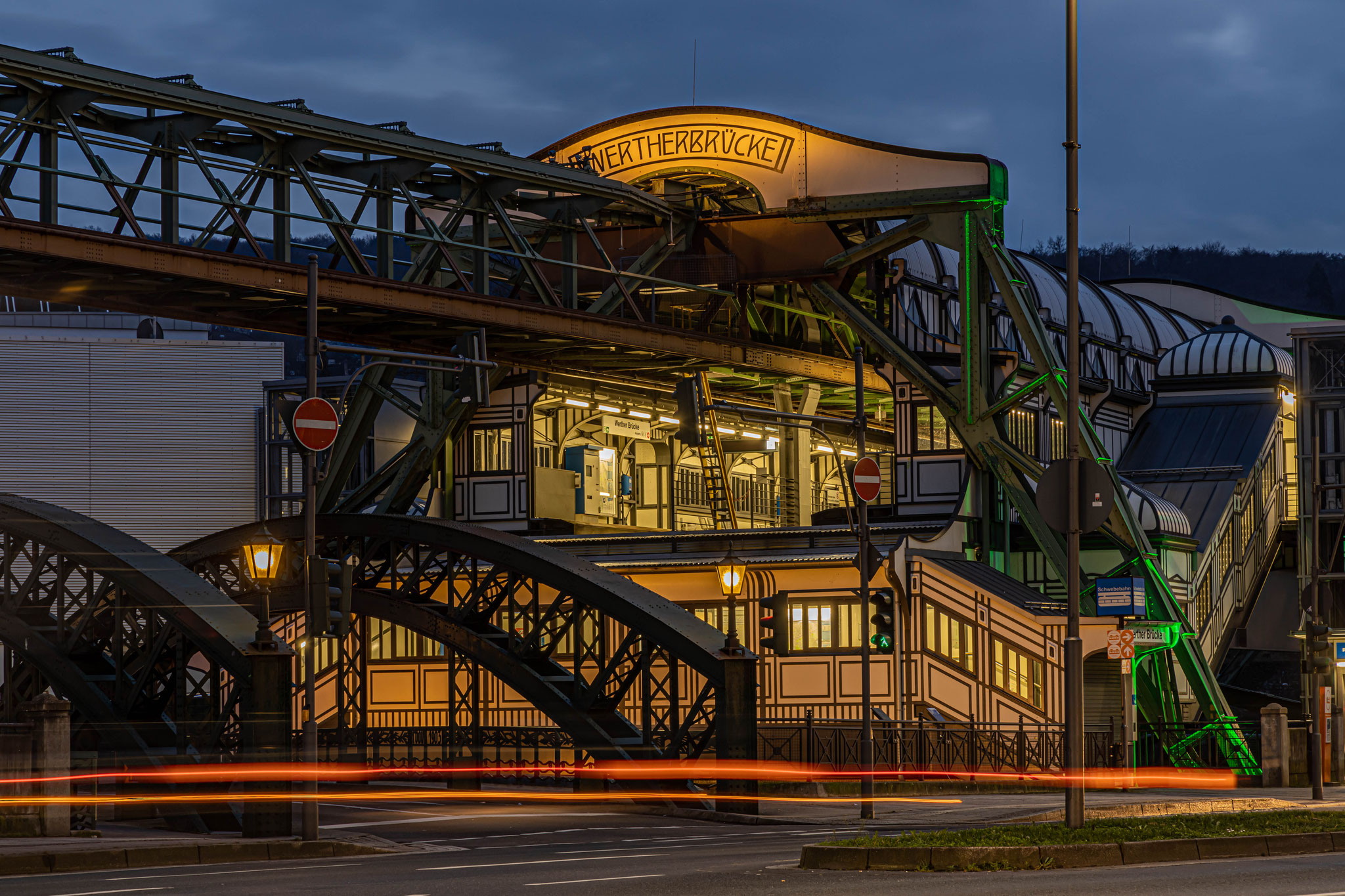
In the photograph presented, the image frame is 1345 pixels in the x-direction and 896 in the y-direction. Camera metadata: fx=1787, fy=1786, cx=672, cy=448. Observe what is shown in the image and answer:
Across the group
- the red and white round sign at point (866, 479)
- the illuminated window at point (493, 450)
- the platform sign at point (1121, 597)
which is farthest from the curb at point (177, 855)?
the illuminated window at point (493, 450)

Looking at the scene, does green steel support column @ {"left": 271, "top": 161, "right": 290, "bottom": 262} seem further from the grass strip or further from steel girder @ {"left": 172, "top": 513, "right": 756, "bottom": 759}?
the grass strip

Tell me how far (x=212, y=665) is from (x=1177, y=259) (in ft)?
521

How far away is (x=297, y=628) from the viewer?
46531 millimetres

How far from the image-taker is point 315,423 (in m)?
23.9

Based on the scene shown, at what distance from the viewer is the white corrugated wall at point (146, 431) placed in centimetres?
6006

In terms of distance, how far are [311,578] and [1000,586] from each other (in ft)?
67.3

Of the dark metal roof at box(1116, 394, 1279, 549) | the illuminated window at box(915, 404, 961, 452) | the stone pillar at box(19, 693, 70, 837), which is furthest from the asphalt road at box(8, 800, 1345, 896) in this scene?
the dark metal roof at box(1116, 394, 1279, 549)

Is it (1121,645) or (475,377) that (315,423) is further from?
(1121,645)

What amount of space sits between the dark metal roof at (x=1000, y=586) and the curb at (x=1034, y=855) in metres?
20.8

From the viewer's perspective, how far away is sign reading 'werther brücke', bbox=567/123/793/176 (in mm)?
42969

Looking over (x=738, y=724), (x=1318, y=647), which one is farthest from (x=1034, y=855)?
(x=1318, y=647)

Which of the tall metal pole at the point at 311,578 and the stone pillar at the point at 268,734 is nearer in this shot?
the tall metal pole at the point at 311,578

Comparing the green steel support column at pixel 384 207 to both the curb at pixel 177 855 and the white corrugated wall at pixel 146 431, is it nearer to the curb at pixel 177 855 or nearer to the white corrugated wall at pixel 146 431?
the curb at pixel 177 855

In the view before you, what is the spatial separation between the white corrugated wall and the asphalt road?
37.0 m
